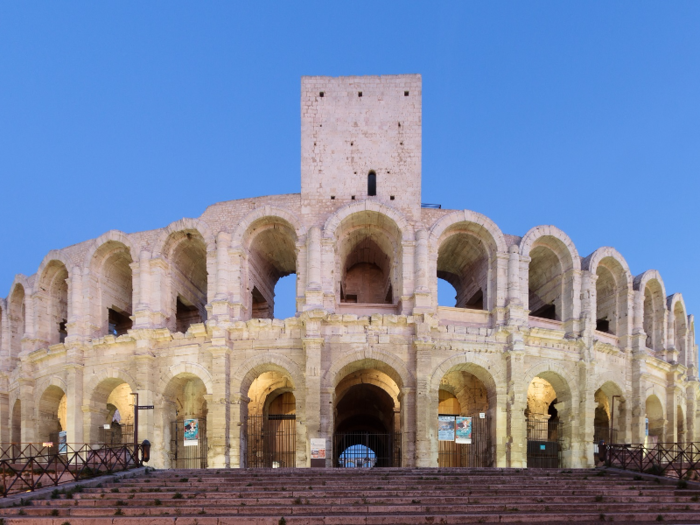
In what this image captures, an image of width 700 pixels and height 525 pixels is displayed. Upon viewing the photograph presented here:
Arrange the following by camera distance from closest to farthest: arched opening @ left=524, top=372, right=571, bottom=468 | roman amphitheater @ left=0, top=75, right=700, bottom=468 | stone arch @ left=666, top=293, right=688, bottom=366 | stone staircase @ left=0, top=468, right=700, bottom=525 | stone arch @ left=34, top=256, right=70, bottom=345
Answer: stone staircase @ left=0, top=468, right=700, bottom=525
roman amphitheater @ left=0, top=75, right=700, bottom=468
arched opening @ left=524, top=372, right=571, bottom=468
stone arch @ left=34, top=256, right=70, bottom=345
stone arch @ left=666, top=293, right=688, bottom=366

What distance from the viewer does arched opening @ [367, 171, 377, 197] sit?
2546cm

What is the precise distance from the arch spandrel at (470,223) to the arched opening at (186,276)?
929 cm

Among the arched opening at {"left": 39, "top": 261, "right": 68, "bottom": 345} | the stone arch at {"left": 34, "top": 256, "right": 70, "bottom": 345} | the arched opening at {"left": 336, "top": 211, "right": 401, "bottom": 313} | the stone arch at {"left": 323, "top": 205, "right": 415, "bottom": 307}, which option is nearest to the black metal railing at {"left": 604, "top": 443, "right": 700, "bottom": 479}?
the stone arch at {"left": 323, "top": 205, "right": 415, "bottom": 307}

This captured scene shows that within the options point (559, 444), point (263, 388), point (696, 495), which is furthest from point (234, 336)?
point (696, 495)

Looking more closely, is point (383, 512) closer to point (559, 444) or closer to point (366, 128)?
point (559, 444)

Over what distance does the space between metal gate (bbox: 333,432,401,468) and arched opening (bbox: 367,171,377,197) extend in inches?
364

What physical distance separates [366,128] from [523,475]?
48.0 ft

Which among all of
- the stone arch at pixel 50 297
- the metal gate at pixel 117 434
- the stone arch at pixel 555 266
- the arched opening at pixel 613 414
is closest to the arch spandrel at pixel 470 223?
the stone arch at pixel 555 266

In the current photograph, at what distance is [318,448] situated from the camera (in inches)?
816

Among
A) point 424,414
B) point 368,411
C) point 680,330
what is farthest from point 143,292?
point 680,330

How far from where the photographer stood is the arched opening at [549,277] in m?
25.9

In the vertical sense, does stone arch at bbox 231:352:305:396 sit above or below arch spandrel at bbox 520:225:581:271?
below

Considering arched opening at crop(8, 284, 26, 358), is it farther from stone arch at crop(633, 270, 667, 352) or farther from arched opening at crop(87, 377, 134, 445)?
stone arch at crop(633, 270, 667, 352)

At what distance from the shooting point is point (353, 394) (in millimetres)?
30453
